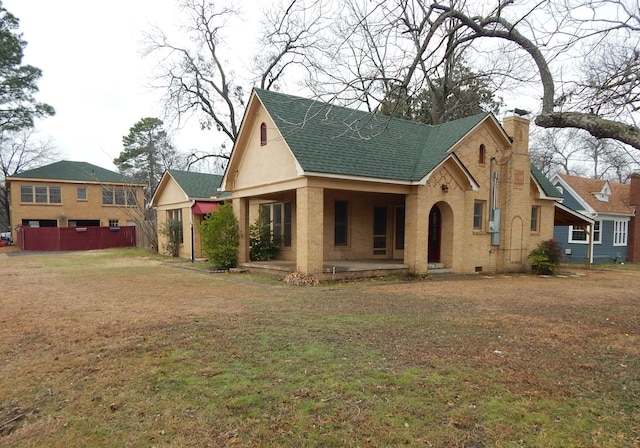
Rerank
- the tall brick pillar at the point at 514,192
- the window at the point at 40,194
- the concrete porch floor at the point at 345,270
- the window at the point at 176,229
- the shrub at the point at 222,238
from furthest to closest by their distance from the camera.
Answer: the window at the point at 40,194
the window at the point at 176,229
the tall brick pillar at the point at 514,192
the shrub at the point at 222,238
the concrete porch floor at the point at 345,270

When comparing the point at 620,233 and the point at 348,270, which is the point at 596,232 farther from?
the point at 348,270

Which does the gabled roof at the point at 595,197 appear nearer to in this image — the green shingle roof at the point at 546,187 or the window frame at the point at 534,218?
the green shingle roof at the point at 546,187

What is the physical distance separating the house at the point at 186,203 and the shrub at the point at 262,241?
3.78 m

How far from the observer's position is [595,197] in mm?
26438

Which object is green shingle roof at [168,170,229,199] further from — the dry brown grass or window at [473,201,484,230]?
the dry brown grass

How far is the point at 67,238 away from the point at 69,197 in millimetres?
6464

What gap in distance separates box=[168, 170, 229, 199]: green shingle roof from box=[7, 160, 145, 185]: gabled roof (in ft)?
45.7

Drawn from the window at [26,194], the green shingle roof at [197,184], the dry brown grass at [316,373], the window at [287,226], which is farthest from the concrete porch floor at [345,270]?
the window at [26,194]

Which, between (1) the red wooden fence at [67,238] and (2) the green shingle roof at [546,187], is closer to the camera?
(2) the green shingle roof at [546,187]

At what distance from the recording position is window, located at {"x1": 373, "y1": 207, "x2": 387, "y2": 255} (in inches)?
695

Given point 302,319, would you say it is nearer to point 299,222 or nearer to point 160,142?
point 299,222

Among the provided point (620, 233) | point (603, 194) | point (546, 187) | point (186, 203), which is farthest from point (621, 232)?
point (186, 203)

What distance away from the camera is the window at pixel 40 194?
34.8m

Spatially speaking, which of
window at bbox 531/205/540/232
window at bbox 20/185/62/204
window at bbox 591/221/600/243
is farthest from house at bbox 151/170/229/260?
window at bbox 591/221/600/243
